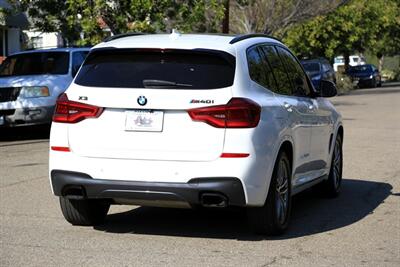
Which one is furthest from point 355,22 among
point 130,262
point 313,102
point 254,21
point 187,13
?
point 130,262

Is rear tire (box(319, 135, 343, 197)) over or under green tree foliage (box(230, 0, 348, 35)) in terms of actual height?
over

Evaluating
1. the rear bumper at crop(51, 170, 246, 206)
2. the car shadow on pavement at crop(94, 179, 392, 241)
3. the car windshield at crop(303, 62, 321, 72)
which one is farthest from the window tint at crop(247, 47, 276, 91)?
the car windshield at crop(303, 62, 321, 72)

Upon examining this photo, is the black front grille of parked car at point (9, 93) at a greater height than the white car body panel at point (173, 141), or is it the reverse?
the white car body panel at point (173, 141)

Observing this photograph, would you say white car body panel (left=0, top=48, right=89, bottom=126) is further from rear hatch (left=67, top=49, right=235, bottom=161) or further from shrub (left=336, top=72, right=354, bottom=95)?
shrub (left=336, top=72, right=354, bottom=95)

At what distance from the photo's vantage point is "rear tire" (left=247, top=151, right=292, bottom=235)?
6.89m

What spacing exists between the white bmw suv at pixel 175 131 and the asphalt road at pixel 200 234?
36 centimetres

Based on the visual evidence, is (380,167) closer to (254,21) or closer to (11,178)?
(11,178)

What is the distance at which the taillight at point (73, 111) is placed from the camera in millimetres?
6645

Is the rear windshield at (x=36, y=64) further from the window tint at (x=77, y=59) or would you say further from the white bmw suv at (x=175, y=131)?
the white bmw suv at (x=175, y=131)

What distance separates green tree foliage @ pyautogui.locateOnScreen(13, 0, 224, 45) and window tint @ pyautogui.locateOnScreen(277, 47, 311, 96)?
36.0 feet

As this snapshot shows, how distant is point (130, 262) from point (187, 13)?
48.4 feet

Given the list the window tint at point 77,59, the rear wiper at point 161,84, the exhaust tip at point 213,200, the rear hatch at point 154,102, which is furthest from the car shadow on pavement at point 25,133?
the exhaust tip at point 213,200

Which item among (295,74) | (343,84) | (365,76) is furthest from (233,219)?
(365,76)

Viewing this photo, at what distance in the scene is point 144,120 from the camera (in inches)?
257
